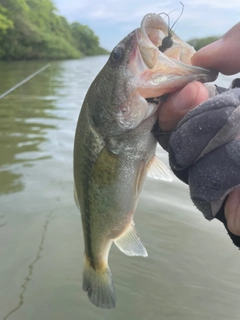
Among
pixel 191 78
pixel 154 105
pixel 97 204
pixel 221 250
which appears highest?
pixel 191 78

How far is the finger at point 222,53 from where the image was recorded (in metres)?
1.81

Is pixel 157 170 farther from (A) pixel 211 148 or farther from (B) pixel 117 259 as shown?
(B) pixel 117 259

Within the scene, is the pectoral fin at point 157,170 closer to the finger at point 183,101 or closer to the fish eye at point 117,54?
the finger at point 183,101

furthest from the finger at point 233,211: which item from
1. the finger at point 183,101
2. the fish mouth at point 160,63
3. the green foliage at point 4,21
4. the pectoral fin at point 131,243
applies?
the green foliage at point 4,21

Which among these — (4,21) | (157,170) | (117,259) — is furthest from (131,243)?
(4,21)

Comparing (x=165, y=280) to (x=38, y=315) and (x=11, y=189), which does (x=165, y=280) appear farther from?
(x=11, y=189)

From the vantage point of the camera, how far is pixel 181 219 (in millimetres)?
4234

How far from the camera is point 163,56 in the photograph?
5.82ft

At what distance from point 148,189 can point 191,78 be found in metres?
3.31

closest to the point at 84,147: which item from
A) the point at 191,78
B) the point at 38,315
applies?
the point at 191,78

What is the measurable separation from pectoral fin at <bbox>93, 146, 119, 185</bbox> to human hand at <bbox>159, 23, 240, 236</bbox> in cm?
29

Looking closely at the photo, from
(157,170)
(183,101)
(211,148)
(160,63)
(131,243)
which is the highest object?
(160,63)

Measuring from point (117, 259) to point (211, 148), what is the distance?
221 centimetres

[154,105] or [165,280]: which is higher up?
[154,105]
